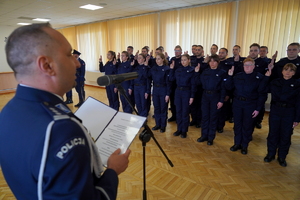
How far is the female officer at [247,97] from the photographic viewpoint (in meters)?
2.78

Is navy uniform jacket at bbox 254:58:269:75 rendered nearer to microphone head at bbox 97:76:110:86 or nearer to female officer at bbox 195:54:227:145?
female officer at bbox 195:54:227:145

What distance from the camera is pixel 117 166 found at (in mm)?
854

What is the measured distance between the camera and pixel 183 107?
11.5ft

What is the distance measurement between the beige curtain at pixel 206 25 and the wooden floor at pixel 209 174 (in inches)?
127

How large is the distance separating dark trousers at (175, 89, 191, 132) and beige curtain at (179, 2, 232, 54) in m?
2.75

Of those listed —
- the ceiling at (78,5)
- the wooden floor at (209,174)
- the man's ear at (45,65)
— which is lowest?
the wooden floor at (209,174)

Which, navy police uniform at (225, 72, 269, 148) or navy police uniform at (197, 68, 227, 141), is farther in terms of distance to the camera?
navy police uniform at (197, 68, 227, 141)

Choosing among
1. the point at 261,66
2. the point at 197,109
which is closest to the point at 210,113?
the point at 197,109

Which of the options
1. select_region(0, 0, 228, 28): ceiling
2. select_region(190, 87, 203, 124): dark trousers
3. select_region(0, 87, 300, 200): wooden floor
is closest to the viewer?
select_region(0, 87, 300, 200): wooden floor

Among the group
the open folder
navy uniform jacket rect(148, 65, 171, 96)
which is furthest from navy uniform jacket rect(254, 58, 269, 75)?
the open folder

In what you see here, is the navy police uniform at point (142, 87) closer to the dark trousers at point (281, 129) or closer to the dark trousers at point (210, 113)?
the dark trousers at point (210, 113)

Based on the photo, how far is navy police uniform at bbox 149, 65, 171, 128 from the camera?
12.3 feet

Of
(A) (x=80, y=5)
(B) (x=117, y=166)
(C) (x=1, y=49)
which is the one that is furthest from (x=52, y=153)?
(C) (x=1, y=49)

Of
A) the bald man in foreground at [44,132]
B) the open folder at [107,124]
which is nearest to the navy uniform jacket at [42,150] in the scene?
the bald man in foreground at [44,132]
